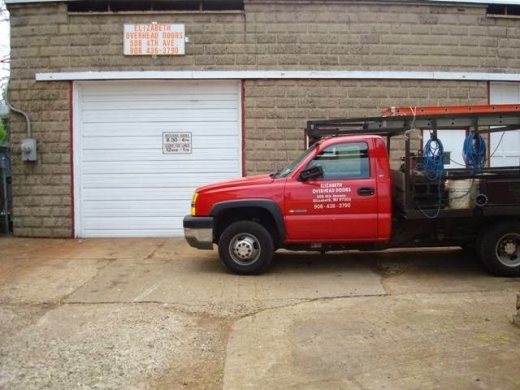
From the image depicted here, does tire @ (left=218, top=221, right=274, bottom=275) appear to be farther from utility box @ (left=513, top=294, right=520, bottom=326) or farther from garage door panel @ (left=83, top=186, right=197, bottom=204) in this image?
garage door panel @ (left=83, top=186, right=197, bottom=204)

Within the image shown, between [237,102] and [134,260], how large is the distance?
4.13 m

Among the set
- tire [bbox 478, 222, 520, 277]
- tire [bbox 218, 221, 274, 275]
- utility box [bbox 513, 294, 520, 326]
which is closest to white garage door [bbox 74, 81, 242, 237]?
tire [bbox 218, 221, 274, 275]

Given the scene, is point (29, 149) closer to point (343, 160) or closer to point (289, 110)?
point (289, 110)

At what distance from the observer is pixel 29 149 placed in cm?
1101

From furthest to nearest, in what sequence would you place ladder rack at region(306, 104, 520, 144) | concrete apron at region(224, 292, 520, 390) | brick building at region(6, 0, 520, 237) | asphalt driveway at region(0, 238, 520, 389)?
brick building at region(6, 0, 520, 237) < ladder rack at region(306, 104, 520, 144) < asphalt driveway at region(0, 238, 520, 389) < concrete apron at region(224, 292, 520, 390)

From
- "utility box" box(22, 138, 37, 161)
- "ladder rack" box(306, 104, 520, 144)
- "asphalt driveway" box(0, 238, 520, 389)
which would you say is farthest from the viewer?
"utility box" box(22, 138, 37, 161)

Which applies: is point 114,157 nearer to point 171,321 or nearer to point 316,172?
point 316,172

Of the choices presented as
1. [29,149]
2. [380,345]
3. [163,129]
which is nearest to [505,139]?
[163,129]

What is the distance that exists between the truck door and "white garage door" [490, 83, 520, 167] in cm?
554

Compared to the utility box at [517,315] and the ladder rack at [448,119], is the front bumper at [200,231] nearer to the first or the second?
the ladder rack at [448,119]

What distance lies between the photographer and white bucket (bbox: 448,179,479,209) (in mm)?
7406

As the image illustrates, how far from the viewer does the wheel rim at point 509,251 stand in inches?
297

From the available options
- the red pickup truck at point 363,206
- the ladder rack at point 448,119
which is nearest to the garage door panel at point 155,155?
the red pickup truck at point 363,206

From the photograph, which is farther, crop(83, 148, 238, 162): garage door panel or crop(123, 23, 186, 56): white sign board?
crop(83, 148, 238, 162): garage door panel
